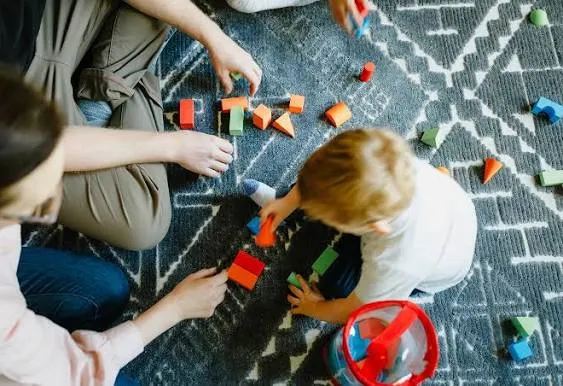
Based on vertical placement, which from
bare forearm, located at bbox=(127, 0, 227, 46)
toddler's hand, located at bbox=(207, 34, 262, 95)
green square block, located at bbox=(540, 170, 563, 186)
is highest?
bare forearm, located at bbox=(127, 0, 227, 46)

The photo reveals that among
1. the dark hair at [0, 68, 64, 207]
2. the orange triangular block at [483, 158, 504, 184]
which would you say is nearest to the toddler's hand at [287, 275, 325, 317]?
the orange triangular block at [483, 158, 504, 184]

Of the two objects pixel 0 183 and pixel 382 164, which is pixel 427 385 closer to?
pixel 382 164

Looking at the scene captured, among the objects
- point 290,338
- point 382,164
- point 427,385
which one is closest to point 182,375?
point 290,338

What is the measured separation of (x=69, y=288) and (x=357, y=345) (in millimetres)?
510

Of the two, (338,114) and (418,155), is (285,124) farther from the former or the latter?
(418,155)

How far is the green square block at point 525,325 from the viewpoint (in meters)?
1.21

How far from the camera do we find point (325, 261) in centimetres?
124

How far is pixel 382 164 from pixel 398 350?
0.35 m

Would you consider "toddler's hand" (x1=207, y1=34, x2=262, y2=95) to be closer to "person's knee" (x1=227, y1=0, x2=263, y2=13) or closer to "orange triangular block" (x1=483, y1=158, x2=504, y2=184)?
"person's knee" (x1=227, y1=0, x2=263, y2=13)

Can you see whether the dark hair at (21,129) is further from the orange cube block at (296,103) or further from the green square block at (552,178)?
the green square block at (552,178)

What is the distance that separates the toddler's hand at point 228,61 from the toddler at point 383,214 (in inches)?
11.0

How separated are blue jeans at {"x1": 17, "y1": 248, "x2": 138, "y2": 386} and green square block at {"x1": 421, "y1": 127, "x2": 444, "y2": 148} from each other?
709 millimetres

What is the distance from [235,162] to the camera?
132cm

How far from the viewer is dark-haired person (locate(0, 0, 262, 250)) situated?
1.08 meters
